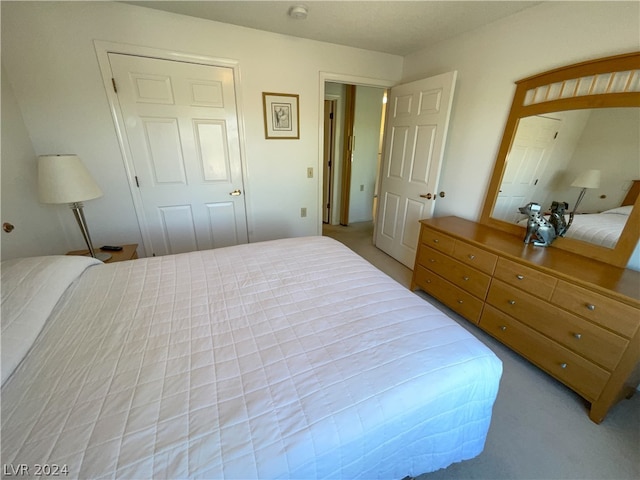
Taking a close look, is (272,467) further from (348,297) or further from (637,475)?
(637,475)

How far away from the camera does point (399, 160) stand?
2852 millimetres

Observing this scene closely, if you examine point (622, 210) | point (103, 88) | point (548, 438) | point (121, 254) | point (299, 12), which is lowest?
point (548, 438)

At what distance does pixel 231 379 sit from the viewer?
0.78m

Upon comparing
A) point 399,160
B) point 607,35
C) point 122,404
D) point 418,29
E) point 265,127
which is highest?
point 418,29

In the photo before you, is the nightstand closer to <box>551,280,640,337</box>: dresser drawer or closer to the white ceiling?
the white ceiling

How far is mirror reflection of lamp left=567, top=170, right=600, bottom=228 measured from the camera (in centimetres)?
159

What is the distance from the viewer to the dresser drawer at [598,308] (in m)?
1.18

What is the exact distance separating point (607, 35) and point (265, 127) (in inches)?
97.3

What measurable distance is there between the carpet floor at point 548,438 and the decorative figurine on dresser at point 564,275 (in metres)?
0.10

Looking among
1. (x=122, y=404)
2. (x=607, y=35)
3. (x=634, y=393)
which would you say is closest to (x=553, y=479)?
(x=634, y=393)

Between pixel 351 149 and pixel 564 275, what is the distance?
3.21 m

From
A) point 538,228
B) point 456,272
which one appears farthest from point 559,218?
point 456,272

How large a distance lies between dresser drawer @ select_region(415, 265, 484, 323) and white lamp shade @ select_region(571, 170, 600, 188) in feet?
3.26

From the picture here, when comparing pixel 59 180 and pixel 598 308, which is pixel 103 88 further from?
pixel 598 308
